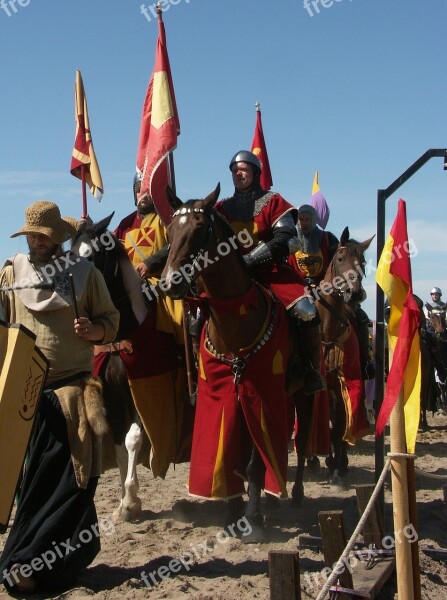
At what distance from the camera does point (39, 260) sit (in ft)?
15.6

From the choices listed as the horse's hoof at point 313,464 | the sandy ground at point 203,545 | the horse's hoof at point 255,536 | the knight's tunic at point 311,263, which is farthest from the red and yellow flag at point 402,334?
the horse's hoof at point 313,464

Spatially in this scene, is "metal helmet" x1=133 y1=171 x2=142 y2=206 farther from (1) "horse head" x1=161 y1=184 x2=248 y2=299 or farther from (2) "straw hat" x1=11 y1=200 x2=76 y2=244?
(2) "straw hat" x1=11 y1=200 x2=76 y2=244

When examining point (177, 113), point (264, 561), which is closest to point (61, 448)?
point (264, 561)

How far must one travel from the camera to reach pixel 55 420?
4777 mm

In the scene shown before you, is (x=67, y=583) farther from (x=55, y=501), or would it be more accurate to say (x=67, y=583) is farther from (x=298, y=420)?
(x=298, y=420)

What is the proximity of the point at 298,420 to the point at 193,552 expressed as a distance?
2.01m

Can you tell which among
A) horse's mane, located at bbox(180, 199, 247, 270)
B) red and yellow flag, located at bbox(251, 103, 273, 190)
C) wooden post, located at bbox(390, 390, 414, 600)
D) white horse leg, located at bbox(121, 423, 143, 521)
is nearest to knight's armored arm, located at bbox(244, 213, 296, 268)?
horse's mane, located at bbox(180, 199, 247, 270)

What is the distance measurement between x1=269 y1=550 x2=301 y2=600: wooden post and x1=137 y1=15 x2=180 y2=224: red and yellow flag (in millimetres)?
3772

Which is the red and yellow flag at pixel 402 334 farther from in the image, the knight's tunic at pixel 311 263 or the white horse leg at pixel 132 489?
the knight's tunic at pixel 311 263

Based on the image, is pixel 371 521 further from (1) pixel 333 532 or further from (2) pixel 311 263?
(2) pixel 311 263

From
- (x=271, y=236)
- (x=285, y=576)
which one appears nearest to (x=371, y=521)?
(x=285, y=576)

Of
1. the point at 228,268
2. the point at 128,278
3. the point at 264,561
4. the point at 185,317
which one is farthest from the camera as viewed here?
the point at 185,317

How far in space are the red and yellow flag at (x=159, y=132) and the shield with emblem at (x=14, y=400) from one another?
9.30 ft

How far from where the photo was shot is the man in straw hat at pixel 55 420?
15.3ft
